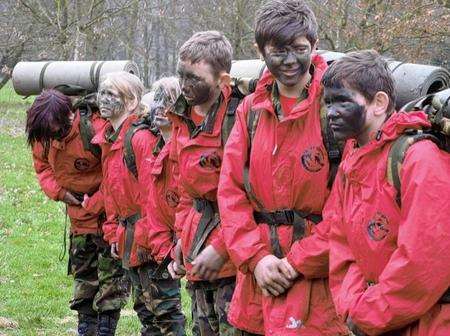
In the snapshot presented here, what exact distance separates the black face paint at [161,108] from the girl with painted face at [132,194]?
0.20 m

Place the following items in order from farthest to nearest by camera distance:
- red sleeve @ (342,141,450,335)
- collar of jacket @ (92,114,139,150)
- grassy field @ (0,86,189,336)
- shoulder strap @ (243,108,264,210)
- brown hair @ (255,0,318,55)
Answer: grassy field @ (0,86,189,336) → collar of jacket @ (92,114,139,150) → shoulder strap @ (243,108,264,210) → brown hair @ (255,0,318,55) → red sleeve @ (342,141,450,335)

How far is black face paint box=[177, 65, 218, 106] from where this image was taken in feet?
15.7

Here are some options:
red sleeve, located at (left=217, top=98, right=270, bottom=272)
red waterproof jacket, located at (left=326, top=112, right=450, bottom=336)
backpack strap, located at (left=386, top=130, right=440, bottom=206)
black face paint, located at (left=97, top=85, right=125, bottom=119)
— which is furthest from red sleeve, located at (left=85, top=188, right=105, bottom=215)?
backpack strap, located at (left=386, top=130, right=440, bottom=206)

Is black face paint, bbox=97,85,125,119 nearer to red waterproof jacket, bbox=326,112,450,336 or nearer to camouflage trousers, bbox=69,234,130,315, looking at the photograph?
camouflage trousers, bbox=69,234,130,315

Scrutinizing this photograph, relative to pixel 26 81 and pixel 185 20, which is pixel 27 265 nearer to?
pixel 26 81

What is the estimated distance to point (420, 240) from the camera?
3049 mm

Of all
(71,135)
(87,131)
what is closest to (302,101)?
(87,131)

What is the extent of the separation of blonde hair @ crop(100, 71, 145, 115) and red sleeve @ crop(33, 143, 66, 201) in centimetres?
134

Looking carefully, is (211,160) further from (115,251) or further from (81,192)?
(81,192)

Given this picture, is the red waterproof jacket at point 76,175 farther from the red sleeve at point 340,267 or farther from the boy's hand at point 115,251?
the red sleeve at point 340,267

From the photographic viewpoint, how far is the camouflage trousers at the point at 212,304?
4.64 meters

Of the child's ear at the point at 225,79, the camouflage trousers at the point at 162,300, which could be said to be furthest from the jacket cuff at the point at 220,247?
the camouflage trousers at the point at 162,300

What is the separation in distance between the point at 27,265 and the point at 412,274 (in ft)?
27.1

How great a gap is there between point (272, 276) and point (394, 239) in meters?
0.89
